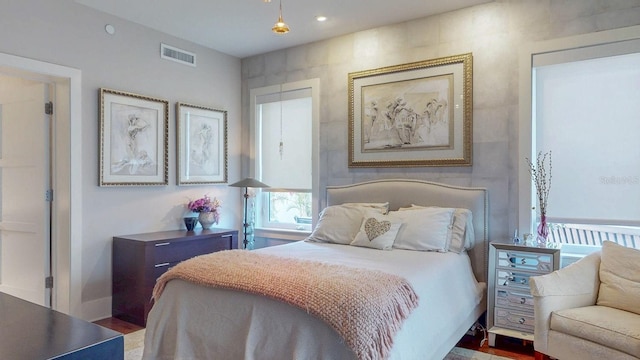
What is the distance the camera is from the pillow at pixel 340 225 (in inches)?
142

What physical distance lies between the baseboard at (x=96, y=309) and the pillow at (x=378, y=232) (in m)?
2.47

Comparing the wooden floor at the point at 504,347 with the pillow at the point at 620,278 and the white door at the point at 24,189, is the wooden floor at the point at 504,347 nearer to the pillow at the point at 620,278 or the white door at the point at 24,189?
the pillow at the point at 620,278

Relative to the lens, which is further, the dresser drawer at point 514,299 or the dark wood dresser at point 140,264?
the dark wood dresser at point 140,264

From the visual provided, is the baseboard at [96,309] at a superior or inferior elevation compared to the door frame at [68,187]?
inferior

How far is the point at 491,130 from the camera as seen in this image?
3539 millimetres

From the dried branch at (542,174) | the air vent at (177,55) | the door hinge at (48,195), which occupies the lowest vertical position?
the door hinge at (48,195)

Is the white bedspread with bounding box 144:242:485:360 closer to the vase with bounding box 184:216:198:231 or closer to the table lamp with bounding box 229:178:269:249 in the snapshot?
the table lamp with bounding box 229:178:269:249

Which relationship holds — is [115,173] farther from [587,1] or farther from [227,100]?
[587,1]

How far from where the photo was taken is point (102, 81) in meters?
3.83

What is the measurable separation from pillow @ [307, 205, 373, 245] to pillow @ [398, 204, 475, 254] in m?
0.80

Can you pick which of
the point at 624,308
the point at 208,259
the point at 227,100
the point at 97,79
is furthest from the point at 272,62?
the point at 624,308

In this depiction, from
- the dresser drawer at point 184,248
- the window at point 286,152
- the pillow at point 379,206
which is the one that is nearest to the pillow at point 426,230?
the pillow at point 379,206

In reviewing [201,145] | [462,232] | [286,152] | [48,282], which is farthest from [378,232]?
[48,282]

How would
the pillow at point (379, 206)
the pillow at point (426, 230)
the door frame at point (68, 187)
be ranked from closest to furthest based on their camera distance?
the pillow at point (426, 230), the door frame at point (68, 187), the pillow at point (379, 206)
